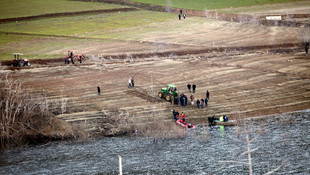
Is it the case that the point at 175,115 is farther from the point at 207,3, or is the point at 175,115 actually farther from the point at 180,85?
the point at 207,3

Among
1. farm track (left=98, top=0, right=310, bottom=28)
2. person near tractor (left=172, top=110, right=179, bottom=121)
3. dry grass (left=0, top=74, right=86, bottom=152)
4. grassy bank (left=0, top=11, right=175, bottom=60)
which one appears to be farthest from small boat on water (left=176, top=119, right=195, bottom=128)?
farm track (left=98, top=0, right=310, bottom=28)

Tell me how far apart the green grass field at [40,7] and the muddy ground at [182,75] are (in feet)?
155

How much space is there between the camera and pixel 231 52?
86.2 meters

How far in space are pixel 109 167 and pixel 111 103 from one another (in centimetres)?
1705

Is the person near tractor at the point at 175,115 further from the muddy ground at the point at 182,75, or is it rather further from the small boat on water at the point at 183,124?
the muddy ground at the point at 182,75

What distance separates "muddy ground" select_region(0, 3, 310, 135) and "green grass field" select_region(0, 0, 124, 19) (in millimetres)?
47288

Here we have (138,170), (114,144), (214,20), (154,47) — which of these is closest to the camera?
(138,170)

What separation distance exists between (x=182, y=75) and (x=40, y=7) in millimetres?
91616

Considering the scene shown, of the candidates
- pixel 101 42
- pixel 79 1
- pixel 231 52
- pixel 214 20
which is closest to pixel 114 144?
pixel 231 52

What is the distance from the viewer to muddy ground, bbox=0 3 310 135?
51.9 m

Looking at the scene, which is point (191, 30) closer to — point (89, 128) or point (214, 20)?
point (214, 20)

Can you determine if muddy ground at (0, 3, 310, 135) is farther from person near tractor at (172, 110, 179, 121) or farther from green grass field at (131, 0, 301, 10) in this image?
green grass field at (131, 0, 301, 10)

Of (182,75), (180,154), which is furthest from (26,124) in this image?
(182,75)

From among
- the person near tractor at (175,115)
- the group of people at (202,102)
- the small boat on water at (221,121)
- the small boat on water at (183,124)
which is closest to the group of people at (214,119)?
the small boat on water at (221,121)
